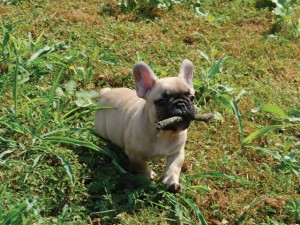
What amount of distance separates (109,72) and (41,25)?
1.43 meters

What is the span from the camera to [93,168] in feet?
13.1

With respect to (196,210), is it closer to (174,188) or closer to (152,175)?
(174,188)

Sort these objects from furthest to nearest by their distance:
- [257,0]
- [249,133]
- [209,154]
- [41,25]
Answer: [257,0], [41,25], [249,133], [209,154]

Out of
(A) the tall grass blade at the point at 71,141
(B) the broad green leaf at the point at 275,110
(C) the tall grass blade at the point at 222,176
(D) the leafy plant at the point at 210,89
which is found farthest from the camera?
(D) the leafy plant at the point at 210,89

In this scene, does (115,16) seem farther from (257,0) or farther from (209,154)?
(209,154)

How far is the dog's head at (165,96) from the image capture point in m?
3.55

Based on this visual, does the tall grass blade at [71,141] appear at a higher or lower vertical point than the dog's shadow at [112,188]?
higher

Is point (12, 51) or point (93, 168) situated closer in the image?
point (93, 168)

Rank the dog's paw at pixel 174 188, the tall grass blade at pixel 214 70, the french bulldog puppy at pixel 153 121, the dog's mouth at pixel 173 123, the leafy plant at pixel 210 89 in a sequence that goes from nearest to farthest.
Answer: the dog's mouth at pixel 173 123 < the french bulldog puppy at pixel 153 121 < the dog's paw at pixel 174 188 < the leafy plant at pixel 210 89 < the tall grass blade at pixel 214 70

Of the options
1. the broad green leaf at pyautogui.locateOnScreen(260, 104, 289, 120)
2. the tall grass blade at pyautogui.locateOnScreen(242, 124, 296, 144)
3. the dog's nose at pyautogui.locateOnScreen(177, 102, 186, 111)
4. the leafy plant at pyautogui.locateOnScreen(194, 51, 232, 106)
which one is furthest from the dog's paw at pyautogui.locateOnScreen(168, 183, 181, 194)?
the broad green leaf at pyautogui.locateOnScreen(260, 104, 289, 120)

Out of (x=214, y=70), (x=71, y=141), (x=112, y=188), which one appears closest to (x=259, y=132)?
(x=214, y=70)

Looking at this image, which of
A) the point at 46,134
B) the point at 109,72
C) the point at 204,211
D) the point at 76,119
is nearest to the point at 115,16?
the point at 109,72

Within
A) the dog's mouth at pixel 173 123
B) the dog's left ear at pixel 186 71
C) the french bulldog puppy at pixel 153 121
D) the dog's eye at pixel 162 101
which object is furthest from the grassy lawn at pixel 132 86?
the dog's left ear at pixel 186 71

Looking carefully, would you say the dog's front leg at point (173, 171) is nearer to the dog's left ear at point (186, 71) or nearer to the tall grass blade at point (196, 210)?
the tall grass blade at point (196, 210)
